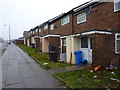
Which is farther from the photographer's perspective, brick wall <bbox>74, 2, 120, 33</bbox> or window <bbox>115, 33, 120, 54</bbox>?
brick wall <bbox>74, 2, 120, 33</bbox>

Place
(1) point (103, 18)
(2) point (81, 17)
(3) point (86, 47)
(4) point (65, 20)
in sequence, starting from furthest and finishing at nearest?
(4) point (65, 20) → (2) point (81, 17) → (3) point (86, 47) → (1) point (103, 18)

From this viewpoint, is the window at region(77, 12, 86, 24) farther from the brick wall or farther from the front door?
the front door

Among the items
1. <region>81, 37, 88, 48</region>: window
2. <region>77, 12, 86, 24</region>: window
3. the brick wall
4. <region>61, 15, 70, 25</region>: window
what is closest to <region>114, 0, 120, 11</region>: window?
the brick wall

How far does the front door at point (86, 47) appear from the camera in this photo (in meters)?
8.26

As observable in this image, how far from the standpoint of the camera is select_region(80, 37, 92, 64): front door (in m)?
8.26

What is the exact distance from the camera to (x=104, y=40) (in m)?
7.22

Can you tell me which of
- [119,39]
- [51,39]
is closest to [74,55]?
[119,39]

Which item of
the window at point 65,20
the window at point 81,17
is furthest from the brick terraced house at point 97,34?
the window at point 65,20

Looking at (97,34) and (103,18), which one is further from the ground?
(103,18)

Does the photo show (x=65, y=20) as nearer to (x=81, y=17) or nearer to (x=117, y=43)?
(x=81, y=17)

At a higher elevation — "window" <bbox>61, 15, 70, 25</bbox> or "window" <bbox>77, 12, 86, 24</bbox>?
"window" <bbox>61, 15, 70, 25</bbox>

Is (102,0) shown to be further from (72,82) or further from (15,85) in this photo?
(15,85)

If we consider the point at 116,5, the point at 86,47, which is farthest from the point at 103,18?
the point at 86,47

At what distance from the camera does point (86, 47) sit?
8695 millimetres
